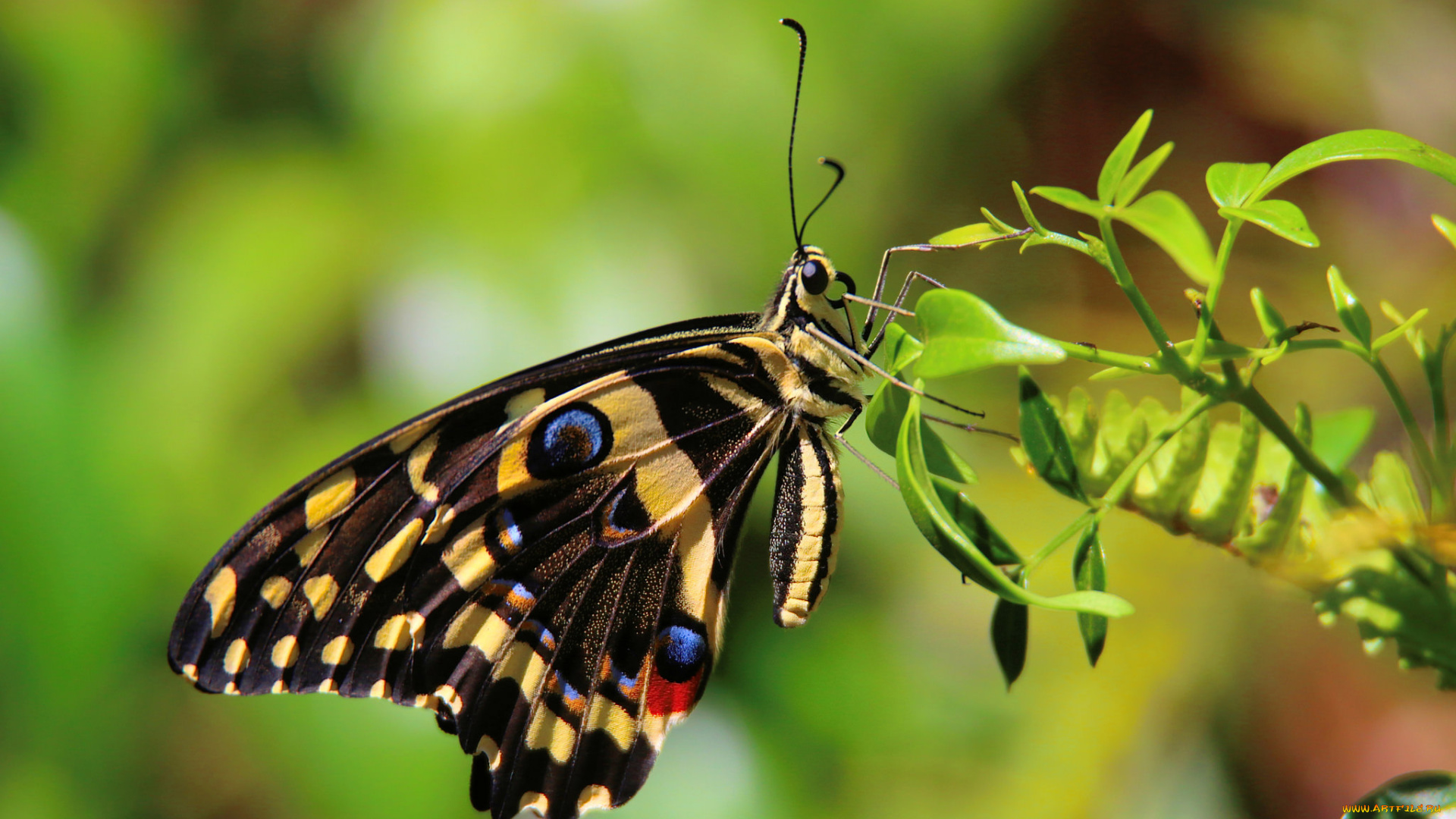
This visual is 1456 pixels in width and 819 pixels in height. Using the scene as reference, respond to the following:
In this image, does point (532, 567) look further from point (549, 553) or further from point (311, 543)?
point (311, 543)

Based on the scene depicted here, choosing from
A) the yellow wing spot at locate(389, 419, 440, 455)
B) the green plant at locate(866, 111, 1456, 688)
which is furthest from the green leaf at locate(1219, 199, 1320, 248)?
the yellow wing spot at locate(389, 419, 440, 455)

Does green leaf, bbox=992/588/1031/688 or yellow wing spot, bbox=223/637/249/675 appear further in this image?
yellow wing spot, bbox=223/637/249/675

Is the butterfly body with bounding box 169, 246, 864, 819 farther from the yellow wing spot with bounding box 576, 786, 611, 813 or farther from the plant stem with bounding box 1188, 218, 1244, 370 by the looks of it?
the plant stem with bounding box 1188, 218, 1244, 370

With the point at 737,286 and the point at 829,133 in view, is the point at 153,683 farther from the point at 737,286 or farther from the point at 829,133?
the point at 829,133

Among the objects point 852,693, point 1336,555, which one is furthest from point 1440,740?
point 1336,555

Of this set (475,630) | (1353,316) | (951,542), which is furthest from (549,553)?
(1353,316)

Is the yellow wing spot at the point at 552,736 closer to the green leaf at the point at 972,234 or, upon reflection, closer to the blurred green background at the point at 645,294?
the blurred green background at the point at 645,294

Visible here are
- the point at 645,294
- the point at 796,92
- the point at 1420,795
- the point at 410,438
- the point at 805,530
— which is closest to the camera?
the point at 1420,795
